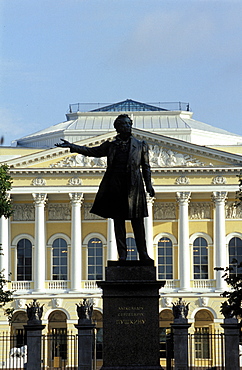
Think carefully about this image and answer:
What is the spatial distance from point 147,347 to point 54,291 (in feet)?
161

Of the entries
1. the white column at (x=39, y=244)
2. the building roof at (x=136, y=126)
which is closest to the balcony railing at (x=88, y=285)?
the white column at (x=39, y=244)

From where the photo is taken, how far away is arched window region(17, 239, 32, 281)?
66812mm

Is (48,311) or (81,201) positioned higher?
(81,201)

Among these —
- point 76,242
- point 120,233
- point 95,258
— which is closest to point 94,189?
point 76,242

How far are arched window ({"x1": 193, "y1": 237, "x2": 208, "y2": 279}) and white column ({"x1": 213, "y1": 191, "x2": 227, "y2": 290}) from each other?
1.09 meters

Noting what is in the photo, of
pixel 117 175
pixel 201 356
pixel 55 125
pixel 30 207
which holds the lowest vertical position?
pixel 201 356

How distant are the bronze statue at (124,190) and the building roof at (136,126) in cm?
5452

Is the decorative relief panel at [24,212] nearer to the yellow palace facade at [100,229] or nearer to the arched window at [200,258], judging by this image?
the yellow palace facade at [100,229]

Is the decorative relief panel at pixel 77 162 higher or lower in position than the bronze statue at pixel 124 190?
higher

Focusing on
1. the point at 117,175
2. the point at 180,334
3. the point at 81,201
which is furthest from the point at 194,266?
the point at 117,175

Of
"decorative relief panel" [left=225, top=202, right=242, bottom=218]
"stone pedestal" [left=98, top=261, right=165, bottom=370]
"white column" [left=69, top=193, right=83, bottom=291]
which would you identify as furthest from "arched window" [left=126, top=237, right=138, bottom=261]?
"stone pedestal" [left=98, top=261, right=165, bottom=370]

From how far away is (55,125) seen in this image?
260 ft

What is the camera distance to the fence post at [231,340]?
26438 millimetres

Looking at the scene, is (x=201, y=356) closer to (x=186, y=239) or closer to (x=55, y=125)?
(x=186, y=239)
